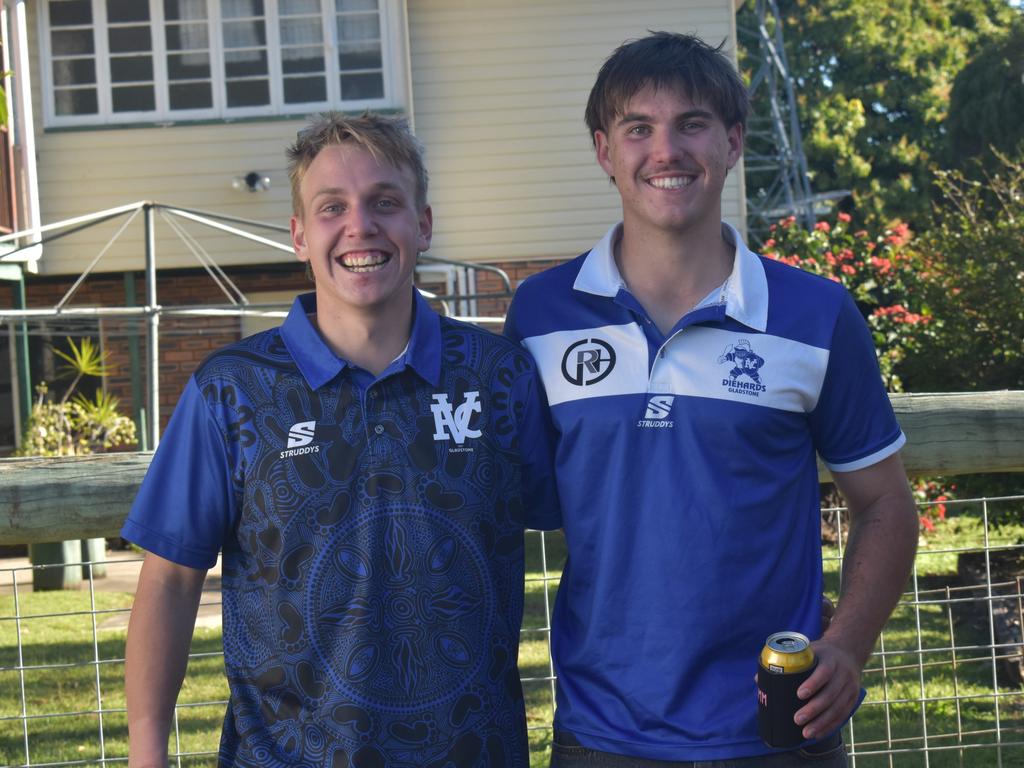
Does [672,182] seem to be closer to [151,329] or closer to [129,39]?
[151,329]

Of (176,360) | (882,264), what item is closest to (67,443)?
(176,360)

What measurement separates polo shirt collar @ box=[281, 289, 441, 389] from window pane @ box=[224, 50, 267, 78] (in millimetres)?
12079

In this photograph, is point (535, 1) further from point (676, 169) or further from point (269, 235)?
point (676, 169)

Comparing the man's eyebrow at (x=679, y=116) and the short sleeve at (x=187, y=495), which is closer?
the short sleeve at (x=187, y=495)

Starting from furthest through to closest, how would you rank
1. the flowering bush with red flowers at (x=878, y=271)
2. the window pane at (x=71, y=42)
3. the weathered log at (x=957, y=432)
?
the window pane at (x=71, y=42) < the flowering bush with red flowers at (x=878, y=271) < the weathered log at (x=957, y=432)

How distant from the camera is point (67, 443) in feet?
38.3

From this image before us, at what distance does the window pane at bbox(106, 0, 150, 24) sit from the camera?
14.0 meters

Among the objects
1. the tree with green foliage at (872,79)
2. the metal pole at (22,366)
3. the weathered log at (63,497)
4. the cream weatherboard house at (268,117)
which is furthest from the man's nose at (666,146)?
the tree with green foliage at (872,79)

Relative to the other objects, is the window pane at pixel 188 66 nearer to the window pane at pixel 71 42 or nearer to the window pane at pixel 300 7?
the window pane at pixel 71 42

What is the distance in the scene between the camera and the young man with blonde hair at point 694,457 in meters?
2.48

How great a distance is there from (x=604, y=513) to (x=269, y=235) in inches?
464

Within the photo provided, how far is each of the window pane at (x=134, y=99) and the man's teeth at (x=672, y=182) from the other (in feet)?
40.3

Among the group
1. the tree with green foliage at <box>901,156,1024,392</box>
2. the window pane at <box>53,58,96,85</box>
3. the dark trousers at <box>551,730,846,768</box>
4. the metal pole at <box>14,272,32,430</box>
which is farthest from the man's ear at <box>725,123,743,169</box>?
the window pane at <box>53,58,96,85</box>

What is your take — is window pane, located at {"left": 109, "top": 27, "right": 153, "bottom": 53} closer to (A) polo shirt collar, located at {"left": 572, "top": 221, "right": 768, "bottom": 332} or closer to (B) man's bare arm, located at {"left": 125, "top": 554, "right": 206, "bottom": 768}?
(A) polo shirt collar, located at {"left": 572, "top": 221, "right": 768, "bottom": 332}
